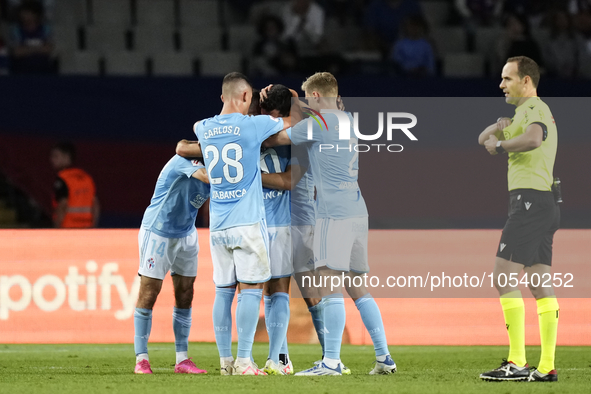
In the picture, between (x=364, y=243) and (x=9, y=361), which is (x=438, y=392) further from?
(x=9, y=361)

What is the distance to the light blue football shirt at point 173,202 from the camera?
661cm

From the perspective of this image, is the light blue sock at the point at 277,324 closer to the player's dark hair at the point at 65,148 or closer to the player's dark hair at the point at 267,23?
the player's dark hair at the point at 65,148

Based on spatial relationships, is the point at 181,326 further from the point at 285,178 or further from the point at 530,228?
the point at 530,228

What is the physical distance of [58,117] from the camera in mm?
11906

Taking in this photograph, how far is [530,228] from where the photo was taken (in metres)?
5.93

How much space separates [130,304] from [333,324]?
344 cm

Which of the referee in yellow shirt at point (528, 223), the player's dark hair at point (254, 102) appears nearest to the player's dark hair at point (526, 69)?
the referee in yellow shirt at point (528, 223)

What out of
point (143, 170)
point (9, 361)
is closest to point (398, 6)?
point (143, 170)

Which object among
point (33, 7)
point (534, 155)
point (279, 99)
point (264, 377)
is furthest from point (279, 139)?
point (33, 7)

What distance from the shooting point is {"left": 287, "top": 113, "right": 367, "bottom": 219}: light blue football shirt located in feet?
20.6

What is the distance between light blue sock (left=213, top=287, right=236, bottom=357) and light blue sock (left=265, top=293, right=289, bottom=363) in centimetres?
33

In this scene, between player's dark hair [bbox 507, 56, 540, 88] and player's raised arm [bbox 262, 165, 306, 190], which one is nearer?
player's dark hair [bbox 507, 56, 540, 88]

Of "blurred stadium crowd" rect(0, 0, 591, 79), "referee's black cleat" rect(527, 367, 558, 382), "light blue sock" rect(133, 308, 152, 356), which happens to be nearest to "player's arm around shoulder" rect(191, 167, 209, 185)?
"light blue sock" rect(133, 308, 152, 356)

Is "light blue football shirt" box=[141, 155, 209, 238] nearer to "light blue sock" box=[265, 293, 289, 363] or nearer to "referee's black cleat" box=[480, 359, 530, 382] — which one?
"light blue sock" box=[265, 293, 289, 363]
